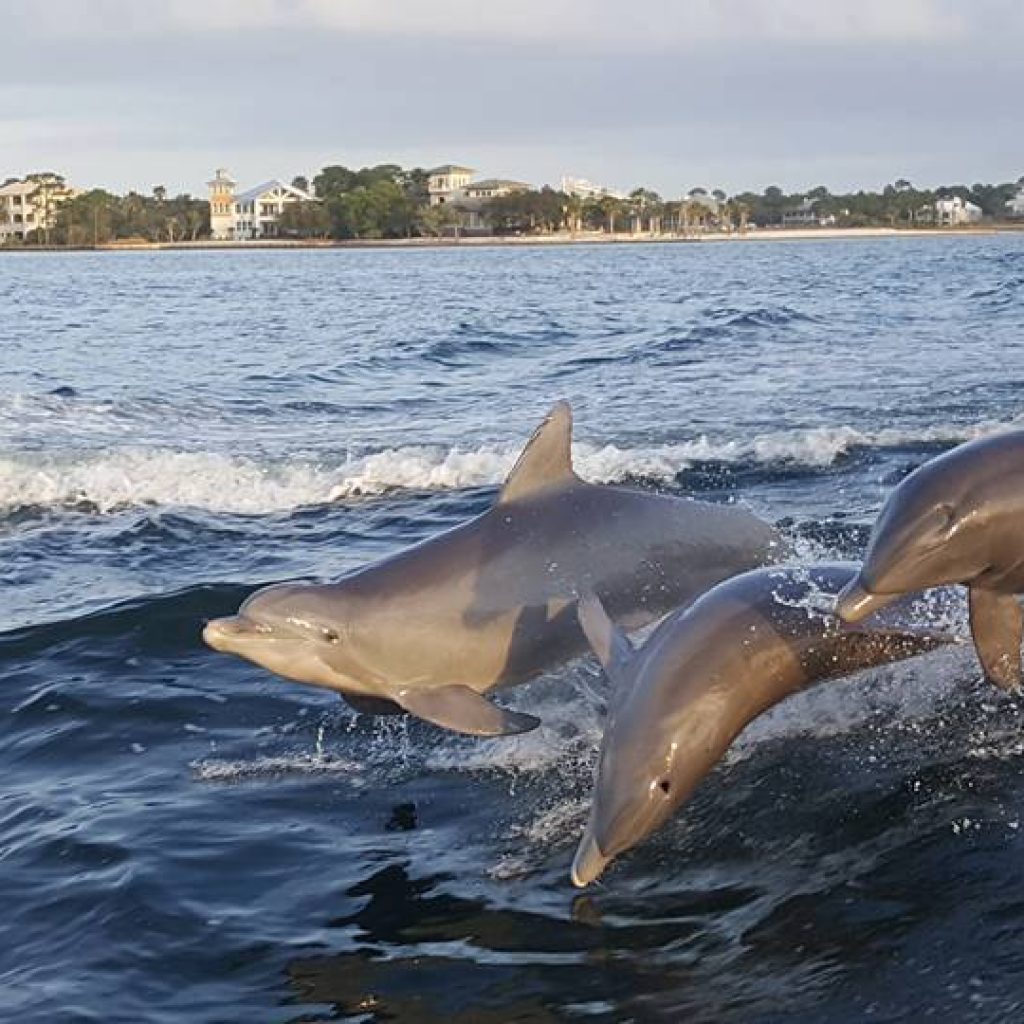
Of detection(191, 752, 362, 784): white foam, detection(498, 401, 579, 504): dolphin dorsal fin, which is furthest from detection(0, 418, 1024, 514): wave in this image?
detection(498, 401, 579, 504): dolphin dorsal fin

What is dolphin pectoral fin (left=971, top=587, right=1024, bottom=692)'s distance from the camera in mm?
6645

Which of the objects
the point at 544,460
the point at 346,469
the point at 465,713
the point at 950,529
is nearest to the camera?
the point at 950,529

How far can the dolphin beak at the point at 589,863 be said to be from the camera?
6117 mm

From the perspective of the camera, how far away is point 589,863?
6.12 m

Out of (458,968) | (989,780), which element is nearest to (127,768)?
(458,968)

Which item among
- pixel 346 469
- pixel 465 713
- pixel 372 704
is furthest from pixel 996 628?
pixel 346 469

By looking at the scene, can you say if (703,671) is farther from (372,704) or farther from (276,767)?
(276,767)

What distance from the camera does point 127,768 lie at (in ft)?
28.1

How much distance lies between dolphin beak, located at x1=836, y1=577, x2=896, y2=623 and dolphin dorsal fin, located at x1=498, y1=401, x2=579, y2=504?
210cm

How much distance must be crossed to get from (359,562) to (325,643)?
5.62 meters

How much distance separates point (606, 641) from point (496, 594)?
1.20 metres

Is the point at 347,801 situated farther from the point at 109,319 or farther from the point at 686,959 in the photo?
the point at 109,319

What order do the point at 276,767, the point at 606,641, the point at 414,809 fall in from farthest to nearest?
the point at 276,767
the point at 414,809
the point at 606,641

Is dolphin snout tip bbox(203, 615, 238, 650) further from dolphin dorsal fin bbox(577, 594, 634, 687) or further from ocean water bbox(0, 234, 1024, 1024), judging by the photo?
dolphin dorsal fin bbox(577, 594, 634, 687)
